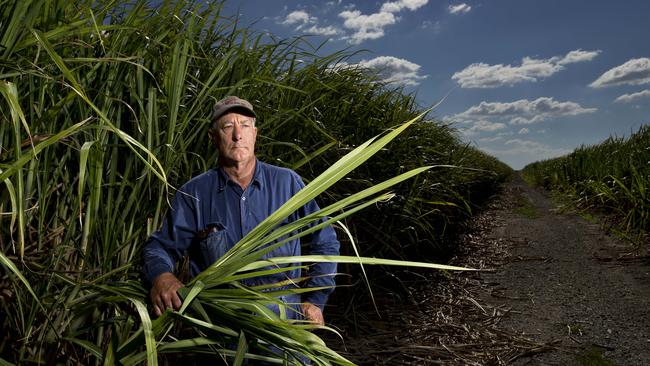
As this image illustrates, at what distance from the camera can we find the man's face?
162 cm

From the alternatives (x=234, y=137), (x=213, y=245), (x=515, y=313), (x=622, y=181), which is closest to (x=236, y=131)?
(x=234, y=137)

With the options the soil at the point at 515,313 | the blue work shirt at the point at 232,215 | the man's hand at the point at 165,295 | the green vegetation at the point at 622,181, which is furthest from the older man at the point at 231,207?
the green vegetation at the point at 622,181

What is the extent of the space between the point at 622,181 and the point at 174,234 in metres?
6.67

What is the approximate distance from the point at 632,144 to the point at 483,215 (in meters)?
2.40

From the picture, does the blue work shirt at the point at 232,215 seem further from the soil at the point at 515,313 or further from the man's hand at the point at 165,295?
the soil at the point at 515,313

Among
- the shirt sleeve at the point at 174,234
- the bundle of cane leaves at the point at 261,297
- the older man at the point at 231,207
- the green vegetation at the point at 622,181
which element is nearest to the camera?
A: the bundle of cane leaves at the point at 261,297

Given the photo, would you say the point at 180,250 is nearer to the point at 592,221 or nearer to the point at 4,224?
the point at 4,224

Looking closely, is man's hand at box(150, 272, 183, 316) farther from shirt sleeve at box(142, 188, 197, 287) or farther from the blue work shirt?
the blue work shirt

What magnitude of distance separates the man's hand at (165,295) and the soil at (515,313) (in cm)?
143

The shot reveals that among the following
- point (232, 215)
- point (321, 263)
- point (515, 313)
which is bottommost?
point (515, 313)

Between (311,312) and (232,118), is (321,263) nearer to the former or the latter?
(311,312)

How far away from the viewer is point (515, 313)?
11.6 ft

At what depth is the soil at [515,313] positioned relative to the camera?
9.18 ft

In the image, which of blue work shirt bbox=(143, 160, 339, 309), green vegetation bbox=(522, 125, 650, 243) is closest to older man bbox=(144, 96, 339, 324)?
blue work shirt bbox=(143, 160, 339, 309)
